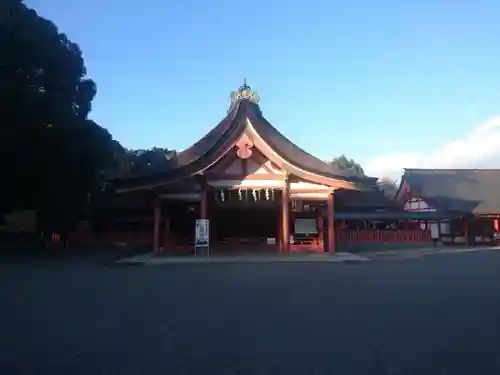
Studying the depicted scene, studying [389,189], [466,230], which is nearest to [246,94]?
[466,230]

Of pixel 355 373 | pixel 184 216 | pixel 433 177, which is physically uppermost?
pixel 433 177

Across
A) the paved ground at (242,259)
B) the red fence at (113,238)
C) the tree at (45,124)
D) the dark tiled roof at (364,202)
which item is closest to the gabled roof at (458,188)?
the dark tiled roof at (364,202)

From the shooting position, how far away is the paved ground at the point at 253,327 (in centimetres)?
453

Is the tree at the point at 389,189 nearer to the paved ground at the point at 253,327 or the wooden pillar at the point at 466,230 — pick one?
the wooden pillar at the point at 466,230

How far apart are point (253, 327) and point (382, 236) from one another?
69.2 feet

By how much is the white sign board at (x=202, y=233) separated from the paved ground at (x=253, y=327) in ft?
26.5

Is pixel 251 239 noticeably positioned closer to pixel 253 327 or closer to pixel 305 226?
pixel 305 226

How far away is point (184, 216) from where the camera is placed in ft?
82.1

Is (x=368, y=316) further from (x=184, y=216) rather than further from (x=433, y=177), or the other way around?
(x=433, y=177)

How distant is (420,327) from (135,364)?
Answer: 3.41 metres

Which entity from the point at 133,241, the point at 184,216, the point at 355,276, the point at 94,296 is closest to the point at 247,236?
the point at 184,216

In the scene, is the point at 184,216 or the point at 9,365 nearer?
the point at 9,365

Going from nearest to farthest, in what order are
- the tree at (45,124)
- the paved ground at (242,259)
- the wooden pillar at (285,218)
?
the paved ground at (242,259)
the tree at (45,124)
the wooden pillar at (285,218)

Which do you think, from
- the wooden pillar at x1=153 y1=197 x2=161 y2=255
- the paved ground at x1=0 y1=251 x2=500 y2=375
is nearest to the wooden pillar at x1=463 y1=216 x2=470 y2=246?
the wooden pillar at x1=153 y1=197 x2=161 y2=255
